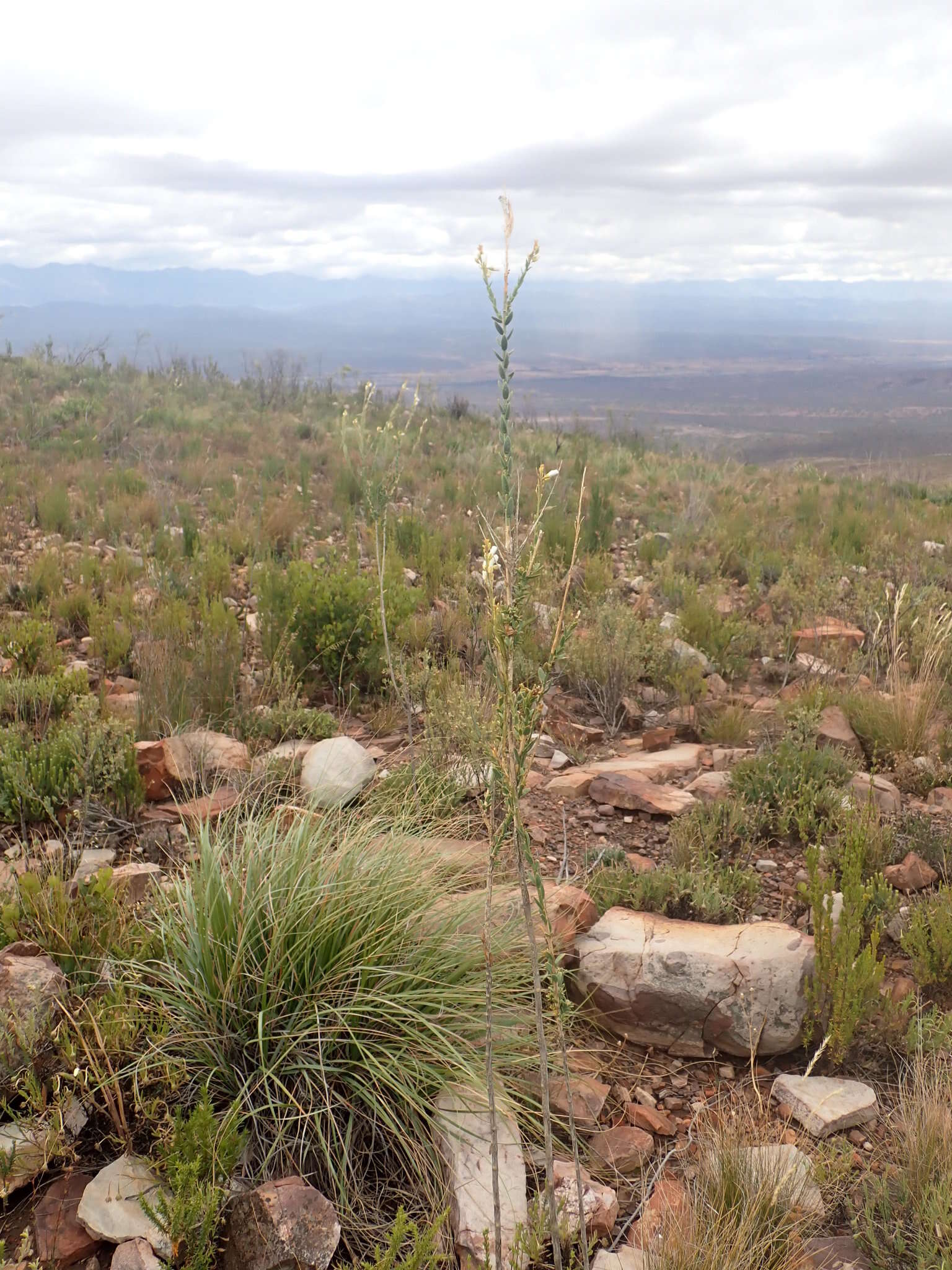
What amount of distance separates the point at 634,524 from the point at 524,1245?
8.40 metres

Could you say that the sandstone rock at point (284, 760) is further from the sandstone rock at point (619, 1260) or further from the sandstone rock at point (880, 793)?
the sandstone rock at point (880, 793)

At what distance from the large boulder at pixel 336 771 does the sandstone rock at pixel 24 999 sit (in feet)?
4.02

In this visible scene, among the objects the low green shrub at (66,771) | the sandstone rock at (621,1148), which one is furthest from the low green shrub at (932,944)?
the low green shrub at (66,771)

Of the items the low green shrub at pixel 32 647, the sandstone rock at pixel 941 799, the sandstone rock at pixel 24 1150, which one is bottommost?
the sandstone rock at pixel 24 1150

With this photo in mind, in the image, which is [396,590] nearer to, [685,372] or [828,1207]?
[828,1207]

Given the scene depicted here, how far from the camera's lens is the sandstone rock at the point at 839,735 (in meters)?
4.39

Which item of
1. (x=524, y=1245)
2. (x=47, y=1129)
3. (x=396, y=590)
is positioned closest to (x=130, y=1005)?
(x=47, y=1129)

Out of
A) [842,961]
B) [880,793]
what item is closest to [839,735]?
[880,793]

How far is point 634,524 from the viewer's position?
9672 millimetres

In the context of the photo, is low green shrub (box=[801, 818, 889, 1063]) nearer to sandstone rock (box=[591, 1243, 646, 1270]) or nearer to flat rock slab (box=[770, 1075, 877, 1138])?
flat rock slab (box=[770, 1075, 877, 1138])

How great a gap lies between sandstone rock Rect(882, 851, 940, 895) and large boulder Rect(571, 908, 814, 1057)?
698mm

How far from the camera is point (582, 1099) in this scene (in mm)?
2439

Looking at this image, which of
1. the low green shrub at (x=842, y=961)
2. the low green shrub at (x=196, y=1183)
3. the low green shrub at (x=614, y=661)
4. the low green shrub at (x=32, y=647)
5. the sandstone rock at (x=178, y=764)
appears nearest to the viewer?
the low green shrub at (x=196, y=1183)

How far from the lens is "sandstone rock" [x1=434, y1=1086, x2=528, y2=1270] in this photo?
2.01m
